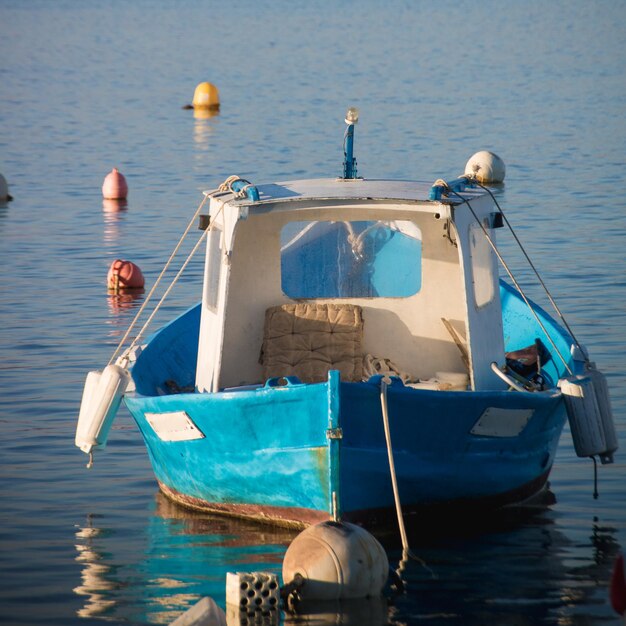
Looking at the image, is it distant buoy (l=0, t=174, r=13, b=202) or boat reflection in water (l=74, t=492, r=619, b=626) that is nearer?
boat reflection in water (l=74, t=492, r=619, b=626)

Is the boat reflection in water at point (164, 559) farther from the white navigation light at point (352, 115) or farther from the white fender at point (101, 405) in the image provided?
the white navigation light at point (352, 115)

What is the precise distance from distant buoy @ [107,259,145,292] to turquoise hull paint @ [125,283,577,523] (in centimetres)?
912

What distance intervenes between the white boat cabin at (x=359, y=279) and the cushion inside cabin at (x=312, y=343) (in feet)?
0.09

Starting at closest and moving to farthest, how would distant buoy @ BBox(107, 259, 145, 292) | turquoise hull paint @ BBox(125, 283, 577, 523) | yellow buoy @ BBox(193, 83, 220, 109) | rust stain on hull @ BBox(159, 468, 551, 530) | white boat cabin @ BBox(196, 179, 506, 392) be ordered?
turquoise hull paint @ BBox(125, 283, 577, 523) < rust stain on hull @ BBox(159, 468, 551, 530) < white boat cabin @ BBox(196, 179, 506, 392) < distant buoy @ BBox(107, 259, 145, 292) < yellow buoy @ BBox(193, 83, 220, 109)

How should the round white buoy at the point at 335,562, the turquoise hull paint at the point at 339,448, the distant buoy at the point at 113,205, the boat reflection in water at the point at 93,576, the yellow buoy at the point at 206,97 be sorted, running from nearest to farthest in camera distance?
the round white buoy at the point at 335,562 → the boat reflection in water at the point at 93,576 → the turquoise hull paint at the point at 339,448 → the distant buoy at the point at 113,205 → the yellow buoy at the point at 206,97

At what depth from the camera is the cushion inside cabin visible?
11672 mm

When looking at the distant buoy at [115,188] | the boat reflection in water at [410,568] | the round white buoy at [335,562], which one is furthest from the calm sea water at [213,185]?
the distant buoy at [115,188]

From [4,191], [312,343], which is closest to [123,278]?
[312,343]

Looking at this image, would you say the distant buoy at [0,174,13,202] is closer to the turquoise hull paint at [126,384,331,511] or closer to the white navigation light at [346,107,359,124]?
the white navigation light at [346,107,359,124]

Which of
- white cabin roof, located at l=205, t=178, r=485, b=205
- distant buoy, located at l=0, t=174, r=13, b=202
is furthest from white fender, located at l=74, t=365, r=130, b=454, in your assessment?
distant buoy, located at l=0, t=174, r=13, b=202

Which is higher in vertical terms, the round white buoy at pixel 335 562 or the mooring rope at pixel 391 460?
the mooring rope at pixel 391 460

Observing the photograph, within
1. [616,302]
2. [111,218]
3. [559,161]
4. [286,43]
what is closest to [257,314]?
[616,302]

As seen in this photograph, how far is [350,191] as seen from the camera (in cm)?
1101

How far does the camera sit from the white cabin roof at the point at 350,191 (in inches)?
426
